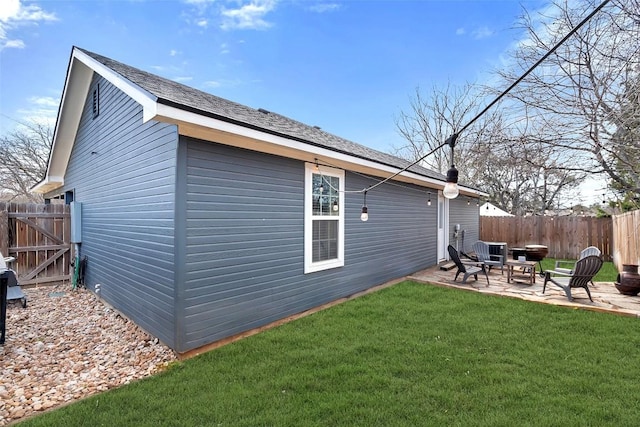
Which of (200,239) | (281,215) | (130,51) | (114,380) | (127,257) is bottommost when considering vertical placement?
(114,380)

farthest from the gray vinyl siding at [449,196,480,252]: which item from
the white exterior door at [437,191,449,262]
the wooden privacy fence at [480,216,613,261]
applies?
the wooden privacy fence at [480,216,613,261]

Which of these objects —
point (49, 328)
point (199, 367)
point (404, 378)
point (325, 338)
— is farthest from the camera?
point (49, 328)

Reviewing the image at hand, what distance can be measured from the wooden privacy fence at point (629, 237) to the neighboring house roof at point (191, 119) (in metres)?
4.29

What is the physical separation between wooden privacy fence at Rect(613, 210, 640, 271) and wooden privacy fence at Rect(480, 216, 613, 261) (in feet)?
8.17

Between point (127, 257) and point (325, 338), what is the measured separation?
346 centimetres

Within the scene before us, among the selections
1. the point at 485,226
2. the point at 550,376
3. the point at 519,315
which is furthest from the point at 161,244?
→ the point at 485,226

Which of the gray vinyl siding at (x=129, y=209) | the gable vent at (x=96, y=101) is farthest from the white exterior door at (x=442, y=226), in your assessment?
the gable vent at (x=96, y=101)

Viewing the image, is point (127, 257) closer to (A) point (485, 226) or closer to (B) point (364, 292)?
(B) point (364, 292)

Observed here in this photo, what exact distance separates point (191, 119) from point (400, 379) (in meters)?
3.45

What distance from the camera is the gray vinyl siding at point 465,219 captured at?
11430mm

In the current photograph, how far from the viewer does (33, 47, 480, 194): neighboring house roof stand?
11.3 feet

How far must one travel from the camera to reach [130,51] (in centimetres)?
905

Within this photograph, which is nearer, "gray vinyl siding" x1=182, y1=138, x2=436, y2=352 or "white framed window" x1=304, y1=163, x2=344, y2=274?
"gray vinyl siding" x1=182, y1=138, x2=436, y2=352

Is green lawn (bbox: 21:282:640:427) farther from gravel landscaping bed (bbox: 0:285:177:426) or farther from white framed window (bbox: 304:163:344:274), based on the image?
white framed window (bbox: 304:163:344:274)
